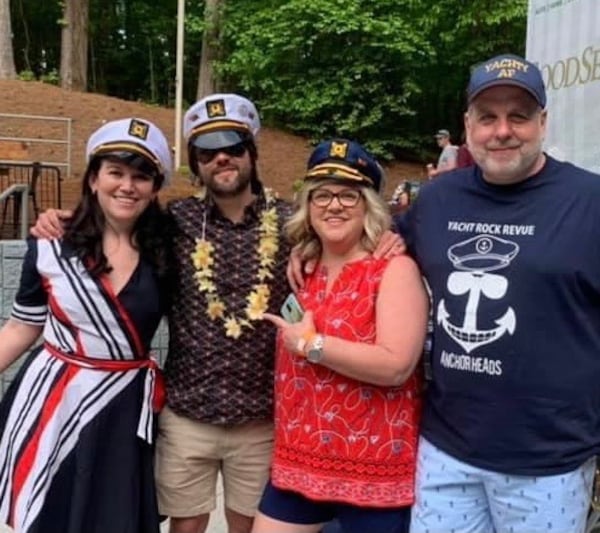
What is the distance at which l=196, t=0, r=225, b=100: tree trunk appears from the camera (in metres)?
21.8

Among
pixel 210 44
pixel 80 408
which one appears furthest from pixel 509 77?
pixel 210 44

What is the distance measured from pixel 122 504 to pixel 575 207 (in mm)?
1675

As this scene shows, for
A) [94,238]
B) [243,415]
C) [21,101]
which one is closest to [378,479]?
[243,415]

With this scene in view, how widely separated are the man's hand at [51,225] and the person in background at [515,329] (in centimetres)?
125

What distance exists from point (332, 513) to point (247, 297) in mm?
742

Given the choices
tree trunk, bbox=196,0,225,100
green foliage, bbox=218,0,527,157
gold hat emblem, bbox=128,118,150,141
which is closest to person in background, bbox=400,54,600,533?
gold hat emblem, bbox=128,118,150,141

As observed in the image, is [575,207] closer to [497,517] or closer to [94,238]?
[497,517]

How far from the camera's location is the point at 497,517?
235 centimetres

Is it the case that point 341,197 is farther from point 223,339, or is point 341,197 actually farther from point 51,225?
point 51,225

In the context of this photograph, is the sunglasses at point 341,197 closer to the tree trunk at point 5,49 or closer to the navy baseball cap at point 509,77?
the navy baseball cap at point 509,77

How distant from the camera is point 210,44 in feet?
72.0

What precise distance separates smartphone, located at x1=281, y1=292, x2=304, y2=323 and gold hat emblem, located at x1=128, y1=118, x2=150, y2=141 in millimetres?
722

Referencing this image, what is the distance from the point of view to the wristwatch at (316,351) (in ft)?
7.87

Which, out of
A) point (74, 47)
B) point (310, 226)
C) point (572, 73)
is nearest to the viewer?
point (310, 226)
